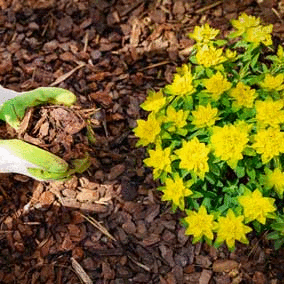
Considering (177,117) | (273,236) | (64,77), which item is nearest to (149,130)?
(177,117)

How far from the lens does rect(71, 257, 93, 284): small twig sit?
230 centimetres

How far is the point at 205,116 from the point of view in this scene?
6.74ft

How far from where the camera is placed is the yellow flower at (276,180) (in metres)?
2.01

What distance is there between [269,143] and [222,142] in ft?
0.51

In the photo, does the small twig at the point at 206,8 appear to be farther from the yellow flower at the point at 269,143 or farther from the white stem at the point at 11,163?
the white stem at the point at 11,163

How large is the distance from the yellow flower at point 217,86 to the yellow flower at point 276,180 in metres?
0.32

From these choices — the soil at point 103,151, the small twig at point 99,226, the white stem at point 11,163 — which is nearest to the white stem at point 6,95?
the soil at point 103,151

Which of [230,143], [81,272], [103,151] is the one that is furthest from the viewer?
[103,151]

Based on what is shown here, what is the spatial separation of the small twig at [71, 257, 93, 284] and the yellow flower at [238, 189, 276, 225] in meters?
0.67

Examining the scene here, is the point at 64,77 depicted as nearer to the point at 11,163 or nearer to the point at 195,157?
the point at 11,163

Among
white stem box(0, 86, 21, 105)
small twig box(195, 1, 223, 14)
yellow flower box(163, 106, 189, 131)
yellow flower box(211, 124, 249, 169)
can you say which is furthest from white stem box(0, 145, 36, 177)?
small twig box(195, 1, 223, 14)

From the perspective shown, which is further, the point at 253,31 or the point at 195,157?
the point at 253,31

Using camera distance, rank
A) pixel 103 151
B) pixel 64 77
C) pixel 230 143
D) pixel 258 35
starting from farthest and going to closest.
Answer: pixel 64 77 < pixel 103 151 < pixel 258 35 < pixel 230 143

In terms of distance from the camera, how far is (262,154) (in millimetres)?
2020
